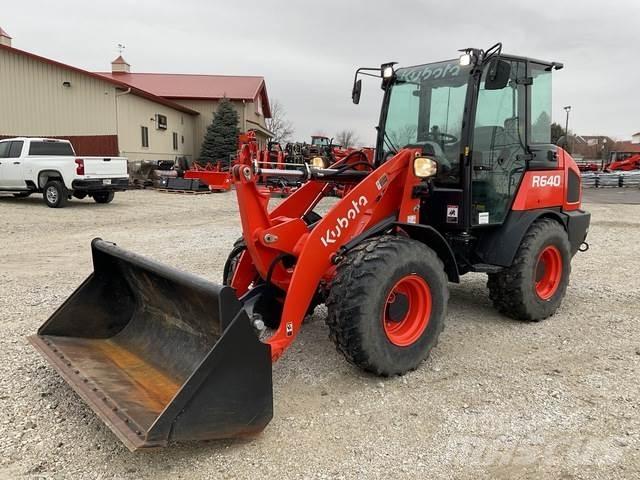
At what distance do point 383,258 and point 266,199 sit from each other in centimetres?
93

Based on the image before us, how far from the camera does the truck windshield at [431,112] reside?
492 cm

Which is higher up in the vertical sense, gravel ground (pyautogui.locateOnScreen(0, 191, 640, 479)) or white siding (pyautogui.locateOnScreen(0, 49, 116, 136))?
white siding (pyautogui.locateOnScreen(0, 49, 116, 136))

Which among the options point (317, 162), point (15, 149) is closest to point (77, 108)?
point (15, 149)

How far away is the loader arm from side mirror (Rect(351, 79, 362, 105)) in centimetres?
138

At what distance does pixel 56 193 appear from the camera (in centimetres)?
1488

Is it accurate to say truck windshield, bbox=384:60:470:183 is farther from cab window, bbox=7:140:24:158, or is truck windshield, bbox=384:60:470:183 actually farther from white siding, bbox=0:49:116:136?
white siding, bbox=0:49:116:136

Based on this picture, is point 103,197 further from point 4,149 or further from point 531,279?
point 531,279

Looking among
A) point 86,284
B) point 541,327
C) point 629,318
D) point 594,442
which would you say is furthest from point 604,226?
point 86,284

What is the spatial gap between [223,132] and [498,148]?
2945cm

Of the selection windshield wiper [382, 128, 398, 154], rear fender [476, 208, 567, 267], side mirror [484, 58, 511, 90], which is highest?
side mirror [484, 58, 511, 90]

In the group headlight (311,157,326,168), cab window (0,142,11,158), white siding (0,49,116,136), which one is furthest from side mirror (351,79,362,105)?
white siding (0,49,116,136)

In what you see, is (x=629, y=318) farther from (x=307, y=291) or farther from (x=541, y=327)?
(x=307, y=291)

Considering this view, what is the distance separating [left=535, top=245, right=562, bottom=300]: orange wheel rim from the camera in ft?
18.3

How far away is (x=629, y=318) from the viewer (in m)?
5.70
